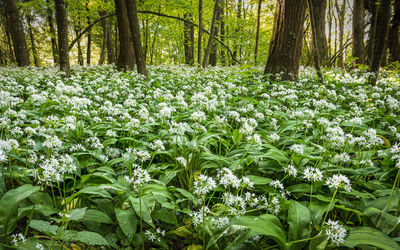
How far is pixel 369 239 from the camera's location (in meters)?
1.29

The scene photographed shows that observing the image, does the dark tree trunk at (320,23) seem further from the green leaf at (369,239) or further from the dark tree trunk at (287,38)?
the green leaf at (369,239)

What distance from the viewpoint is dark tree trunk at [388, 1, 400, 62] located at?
9938mm

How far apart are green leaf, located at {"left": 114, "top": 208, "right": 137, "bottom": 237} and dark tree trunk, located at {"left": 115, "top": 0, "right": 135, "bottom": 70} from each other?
7925 millimetres

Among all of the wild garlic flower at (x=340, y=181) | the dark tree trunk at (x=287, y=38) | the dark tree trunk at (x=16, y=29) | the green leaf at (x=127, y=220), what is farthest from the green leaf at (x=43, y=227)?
the dark tree trunk at (x=16, y=29)

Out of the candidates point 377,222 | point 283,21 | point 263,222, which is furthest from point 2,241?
point 283,21

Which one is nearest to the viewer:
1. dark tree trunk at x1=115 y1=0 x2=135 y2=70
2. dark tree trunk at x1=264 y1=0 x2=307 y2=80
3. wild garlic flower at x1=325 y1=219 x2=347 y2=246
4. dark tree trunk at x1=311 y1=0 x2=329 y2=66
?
wild garlic flower at x1=325 y1=219 x2=347 y2=246

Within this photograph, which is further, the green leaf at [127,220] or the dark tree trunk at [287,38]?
the dark tree trunk at [287,38]

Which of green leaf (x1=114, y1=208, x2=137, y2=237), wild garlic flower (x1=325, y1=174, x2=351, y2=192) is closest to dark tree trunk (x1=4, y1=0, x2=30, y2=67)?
green leaf (x1=114, y1=208, x2=137, y2=237)

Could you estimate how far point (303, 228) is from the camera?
1.45 m

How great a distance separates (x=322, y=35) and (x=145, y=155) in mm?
11095

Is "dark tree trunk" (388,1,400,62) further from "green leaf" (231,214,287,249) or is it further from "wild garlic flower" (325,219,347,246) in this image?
"green leaf" (231,214,287,249)

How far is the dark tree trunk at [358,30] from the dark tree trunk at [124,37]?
914 centimetres

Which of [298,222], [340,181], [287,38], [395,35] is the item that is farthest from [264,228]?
[395,35]

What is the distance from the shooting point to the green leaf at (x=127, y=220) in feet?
4.79
